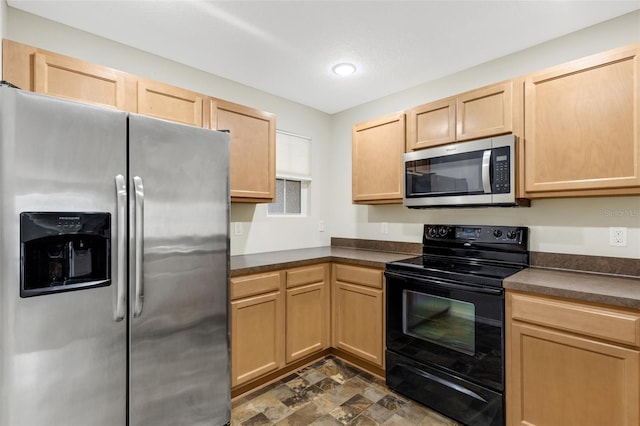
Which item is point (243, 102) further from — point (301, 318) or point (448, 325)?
point (448, 325)

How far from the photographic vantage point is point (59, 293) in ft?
4.40

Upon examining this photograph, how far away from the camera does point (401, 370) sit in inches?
90.3

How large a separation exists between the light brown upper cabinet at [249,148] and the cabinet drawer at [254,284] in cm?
65

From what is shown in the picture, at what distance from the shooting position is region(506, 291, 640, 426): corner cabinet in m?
1.46

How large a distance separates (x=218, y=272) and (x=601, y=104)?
2.34 meters

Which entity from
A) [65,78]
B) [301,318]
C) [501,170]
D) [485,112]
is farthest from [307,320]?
[65,78]

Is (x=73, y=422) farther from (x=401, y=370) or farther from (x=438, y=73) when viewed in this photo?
(x=438, y=73)

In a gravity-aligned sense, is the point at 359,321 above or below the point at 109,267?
below

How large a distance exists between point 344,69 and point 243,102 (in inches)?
38.9

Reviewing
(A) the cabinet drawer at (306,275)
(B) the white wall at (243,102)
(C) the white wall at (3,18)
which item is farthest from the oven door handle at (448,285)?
(C) the white wall at (3,18)

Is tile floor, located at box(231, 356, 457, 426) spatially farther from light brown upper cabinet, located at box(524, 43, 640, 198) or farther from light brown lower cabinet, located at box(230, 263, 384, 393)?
light brown upper cabinet, located at box(524, 43, 640, 198)

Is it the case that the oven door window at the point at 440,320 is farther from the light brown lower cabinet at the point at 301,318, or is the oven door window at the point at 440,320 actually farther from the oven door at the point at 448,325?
the light brown lower cabinet at the point at 301,318

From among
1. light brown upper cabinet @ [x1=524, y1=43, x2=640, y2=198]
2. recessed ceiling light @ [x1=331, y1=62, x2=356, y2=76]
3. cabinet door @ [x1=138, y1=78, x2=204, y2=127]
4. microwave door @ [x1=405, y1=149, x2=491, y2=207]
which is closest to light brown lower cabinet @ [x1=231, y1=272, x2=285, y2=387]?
cabinet door @ [x1=138, y1=78, x2=204, y2=127]

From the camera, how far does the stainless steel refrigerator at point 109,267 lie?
1.27 meters
